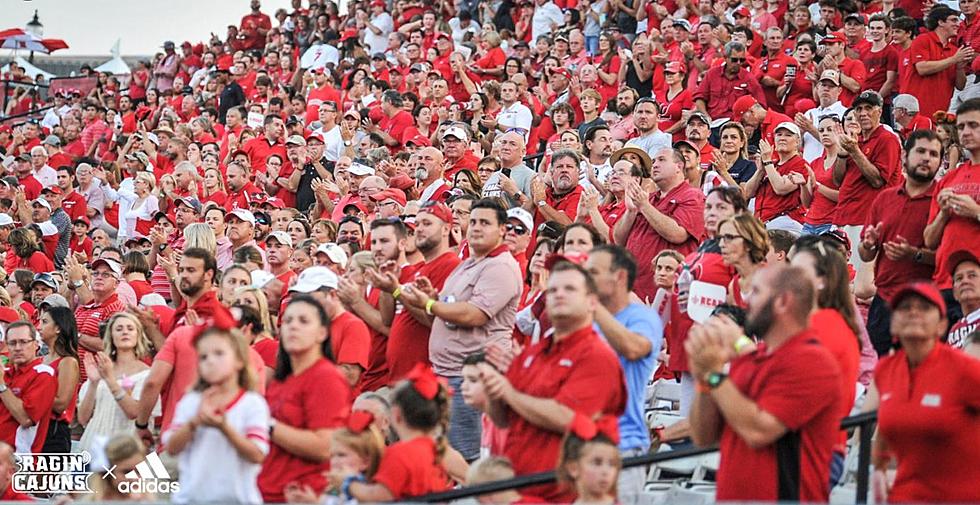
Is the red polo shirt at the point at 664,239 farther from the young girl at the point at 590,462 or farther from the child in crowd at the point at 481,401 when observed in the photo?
the young girl at the point at 590,462

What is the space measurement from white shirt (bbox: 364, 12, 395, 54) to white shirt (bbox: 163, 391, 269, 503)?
720 inches

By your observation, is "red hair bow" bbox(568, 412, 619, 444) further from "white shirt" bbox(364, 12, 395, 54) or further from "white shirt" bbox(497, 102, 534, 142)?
"white shirt" bbox(364, 12, 395, 54)

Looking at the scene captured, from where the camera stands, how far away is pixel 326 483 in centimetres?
546

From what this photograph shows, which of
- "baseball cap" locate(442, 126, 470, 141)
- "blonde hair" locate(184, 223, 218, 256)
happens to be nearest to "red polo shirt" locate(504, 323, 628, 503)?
"blonde hair" locate(184, 223, 218, 256)

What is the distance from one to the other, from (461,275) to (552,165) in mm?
3012

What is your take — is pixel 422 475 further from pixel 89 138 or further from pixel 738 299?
pixel 89 138

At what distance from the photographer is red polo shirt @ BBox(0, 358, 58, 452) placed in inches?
334

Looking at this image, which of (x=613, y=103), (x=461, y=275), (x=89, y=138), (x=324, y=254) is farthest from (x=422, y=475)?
(x=89, y=138)

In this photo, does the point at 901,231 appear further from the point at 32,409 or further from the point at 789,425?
the point at 32,409

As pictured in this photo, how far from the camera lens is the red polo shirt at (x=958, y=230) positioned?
7.51 meters

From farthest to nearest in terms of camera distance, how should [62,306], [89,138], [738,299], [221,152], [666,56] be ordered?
[89,138] < [221,152] < [666,56] < [62,306] < [738,299]

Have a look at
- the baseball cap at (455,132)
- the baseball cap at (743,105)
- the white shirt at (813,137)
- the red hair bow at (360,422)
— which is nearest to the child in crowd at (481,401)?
the red hair bow at (360,422)

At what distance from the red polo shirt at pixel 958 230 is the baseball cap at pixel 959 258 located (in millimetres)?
61

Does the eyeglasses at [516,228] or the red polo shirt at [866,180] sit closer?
the eyeglasses at [516,228]
